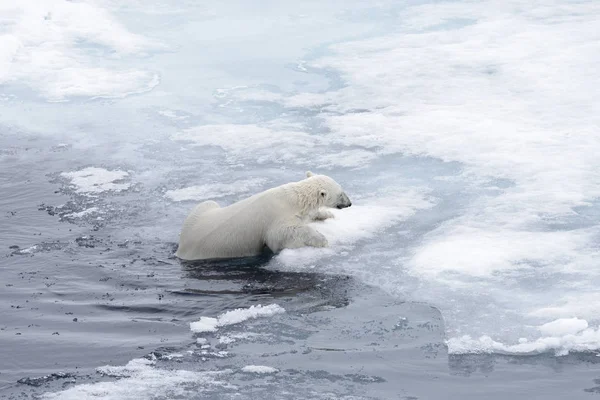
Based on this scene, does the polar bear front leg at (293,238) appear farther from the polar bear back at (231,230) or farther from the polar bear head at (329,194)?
the polar bear head at (329,194)

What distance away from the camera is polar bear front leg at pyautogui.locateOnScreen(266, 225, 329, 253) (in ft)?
26.8

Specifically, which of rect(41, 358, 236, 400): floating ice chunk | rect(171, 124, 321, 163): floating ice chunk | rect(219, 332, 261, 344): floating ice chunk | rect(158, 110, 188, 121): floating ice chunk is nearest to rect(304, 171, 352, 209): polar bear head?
rect(171, 124, 321, 163): floating ice chunk

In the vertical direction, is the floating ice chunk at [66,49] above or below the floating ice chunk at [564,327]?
above

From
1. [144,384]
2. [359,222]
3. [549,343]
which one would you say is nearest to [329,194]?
[359,222]

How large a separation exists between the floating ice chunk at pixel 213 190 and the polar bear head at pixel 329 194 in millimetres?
1108

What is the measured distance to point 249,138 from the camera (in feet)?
36.3

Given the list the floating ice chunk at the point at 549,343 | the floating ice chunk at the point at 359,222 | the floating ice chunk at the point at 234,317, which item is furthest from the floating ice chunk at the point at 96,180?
the floating ice chunk at the point at 549,343

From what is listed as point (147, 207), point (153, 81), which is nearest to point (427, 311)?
point (147, 207)

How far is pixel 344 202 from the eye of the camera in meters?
8.66

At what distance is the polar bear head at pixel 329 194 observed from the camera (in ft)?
28.3

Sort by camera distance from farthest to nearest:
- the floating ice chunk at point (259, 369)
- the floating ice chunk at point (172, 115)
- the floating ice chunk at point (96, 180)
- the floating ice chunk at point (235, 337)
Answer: the floating ice chunk at point (172, 115) < the floating ice chunk at point (96, 180) < the floating ice chunk at point (235, 337) < the floating ice chunk at point (259, 369)

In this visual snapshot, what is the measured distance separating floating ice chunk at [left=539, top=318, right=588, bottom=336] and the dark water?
259 millimetres

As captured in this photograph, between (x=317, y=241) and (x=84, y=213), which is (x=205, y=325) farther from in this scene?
(x=84, y=213)

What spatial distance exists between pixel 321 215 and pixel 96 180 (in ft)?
9.84
